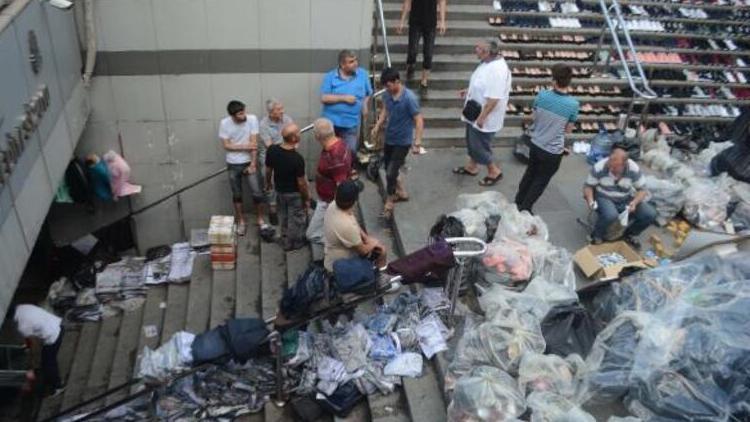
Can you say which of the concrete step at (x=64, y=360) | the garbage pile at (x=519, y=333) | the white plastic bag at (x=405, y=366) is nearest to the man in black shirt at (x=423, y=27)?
the garbage pile at (x=519, y=333)

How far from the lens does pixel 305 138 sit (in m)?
7.92

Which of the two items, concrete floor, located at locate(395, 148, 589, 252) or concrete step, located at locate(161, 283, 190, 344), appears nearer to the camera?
concrete floor, located at locate(395, 148, 589, 252)

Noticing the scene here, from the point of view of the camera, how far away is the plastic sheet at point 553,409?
4.02 m

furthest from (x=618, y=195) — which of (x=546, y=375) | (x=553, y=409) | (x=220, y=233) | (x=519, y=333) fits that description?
(x=220, y=233)

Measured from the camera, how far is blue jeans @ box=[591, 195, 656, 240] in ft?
20.1

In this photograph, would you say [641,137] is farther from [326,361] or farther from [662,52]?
[326,361]

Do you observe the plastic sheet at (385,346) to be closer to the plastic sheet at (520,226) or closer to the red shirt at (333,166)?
the plastic sheet at (520,226)

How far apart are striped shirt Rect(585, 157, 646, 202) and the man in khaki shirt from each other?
8.58 ft

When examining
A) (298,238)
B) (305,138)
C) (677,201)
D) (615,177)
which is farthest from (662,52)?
(298,238)

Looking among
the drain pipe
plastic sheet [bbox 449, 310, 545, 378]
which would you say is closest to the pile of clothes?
plastic sheet [bbox 449, 310, 545, 378]

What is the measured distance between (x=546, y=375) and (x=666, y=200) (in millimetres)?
3399

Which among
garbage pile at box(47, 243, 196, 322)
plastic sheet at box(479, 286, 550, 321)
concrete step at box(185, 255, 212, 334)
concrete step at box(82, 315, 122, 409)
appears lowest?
concrete step at box(82, 315, 122, 409)

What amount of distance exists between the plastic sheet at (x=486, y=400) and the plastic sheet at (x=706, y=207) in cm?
366

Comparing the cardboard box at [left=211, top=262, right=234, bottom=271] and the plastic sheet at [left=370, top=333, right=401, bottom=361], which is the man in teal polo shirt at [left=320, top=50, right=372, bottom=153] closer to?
the cardboard box at [left=211, top=262, right=234, bottom=271]
